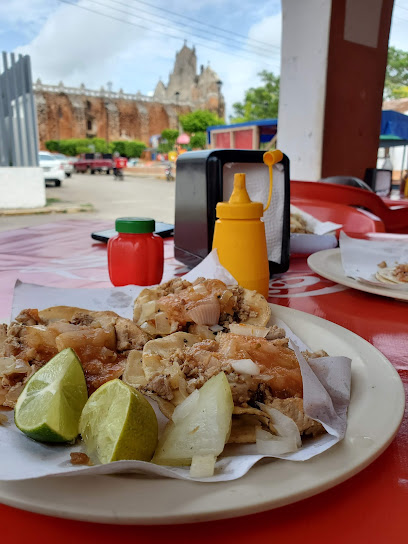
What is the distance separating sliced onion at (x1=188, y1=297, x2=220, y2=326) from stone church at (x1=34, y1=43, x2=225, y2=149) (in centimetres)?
3491

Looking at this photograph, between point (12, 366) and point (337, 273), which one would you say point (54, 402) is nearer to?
point (12, 366)

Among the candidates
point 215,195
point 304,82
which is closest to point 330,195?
point 215,195

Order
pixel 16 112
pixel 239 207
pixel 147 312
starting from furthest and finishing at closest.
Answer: pixel 16 112, pixel 239 207, pixel 147 312

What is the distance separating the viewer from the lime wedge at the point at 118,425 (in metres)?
0.39

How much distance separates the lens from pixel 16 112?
8.01 meters

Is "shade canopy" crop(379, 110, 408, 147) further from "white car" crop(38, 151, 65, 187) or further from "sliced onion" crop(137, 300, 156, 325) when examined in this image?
"white car" crop(38, 151, 65, 187)

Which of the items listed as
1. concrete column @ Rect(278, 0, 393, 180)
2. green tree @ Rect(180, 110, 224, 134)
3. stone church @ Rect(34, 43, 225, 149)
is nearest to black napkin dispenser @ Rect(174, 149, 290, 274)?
concrete column @ Rect(278, 0, 393, 180)

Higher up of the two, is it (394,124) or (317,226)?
(394,124)

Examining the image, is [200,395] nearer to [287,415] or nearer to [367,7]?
[287,415]

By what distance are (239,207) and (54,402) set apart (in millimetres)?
602

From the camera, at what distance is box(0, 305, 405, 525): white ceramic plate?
1.03 feet

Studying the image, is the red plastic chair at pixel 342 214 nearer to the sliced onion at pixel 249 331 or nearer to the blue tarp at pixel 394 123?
the sliced onion at pixel 249 331

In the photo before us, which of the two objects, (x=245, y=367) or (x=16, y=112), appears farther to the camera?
(x=16, y=112)

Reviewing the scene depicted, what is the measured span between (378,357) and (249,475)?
1.00 ft
